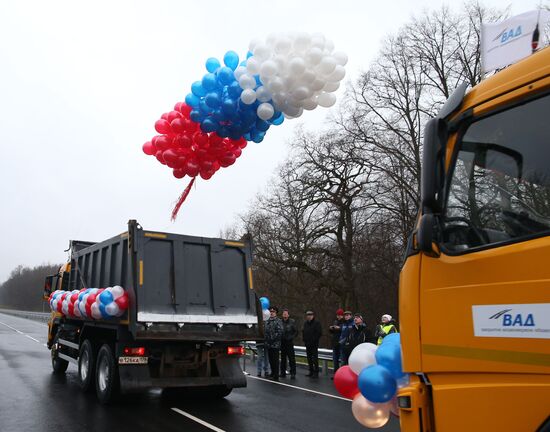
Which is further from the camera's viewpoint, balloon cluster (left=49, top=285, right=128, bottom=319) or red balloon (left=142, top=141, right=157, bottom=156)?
red balloon (left=142, top=141, right=157, bottom=156)

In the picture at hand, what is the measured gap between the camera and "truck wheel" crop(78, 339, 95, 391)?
366 inches

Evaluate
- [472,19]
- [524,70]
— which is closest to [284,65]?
[524,70]

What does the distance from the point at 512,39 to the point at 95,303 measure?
7287mm

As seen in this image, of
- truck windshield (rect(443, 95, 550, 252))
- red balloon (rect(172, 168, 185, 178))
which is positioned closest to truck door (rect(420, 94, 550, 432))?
truck windshield (rect(443, 95, 550, 252))

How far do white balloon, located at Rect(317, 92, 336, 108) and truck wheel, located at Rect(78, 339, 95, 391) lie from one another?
238 inches

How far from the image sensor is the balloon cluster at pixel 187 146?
25.9 feet

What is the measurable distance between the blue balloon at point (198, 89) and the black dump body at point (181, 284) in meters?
2.39

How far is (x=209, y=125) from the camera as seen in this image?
741 cm

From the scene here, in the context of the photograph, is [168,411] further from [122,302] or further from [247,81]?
[247,81]

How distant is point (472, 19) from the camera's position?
68.2 feet

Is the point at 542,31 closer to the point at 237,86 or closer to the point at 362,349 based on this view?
the point at 362,349

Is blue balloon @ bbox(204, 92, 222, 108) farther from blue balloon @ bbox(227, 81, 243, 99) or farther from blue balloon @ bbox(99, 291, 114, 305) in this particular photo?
blue balloon @ bbox(99, 291, 114, 305)

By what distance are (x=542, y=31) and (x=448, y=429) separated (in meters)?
2.61

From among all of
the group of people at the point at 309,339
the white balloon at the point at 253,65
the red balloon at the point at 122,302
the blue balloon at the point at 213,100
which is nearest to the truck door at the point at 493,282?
the white balloon at the point at 253,65
